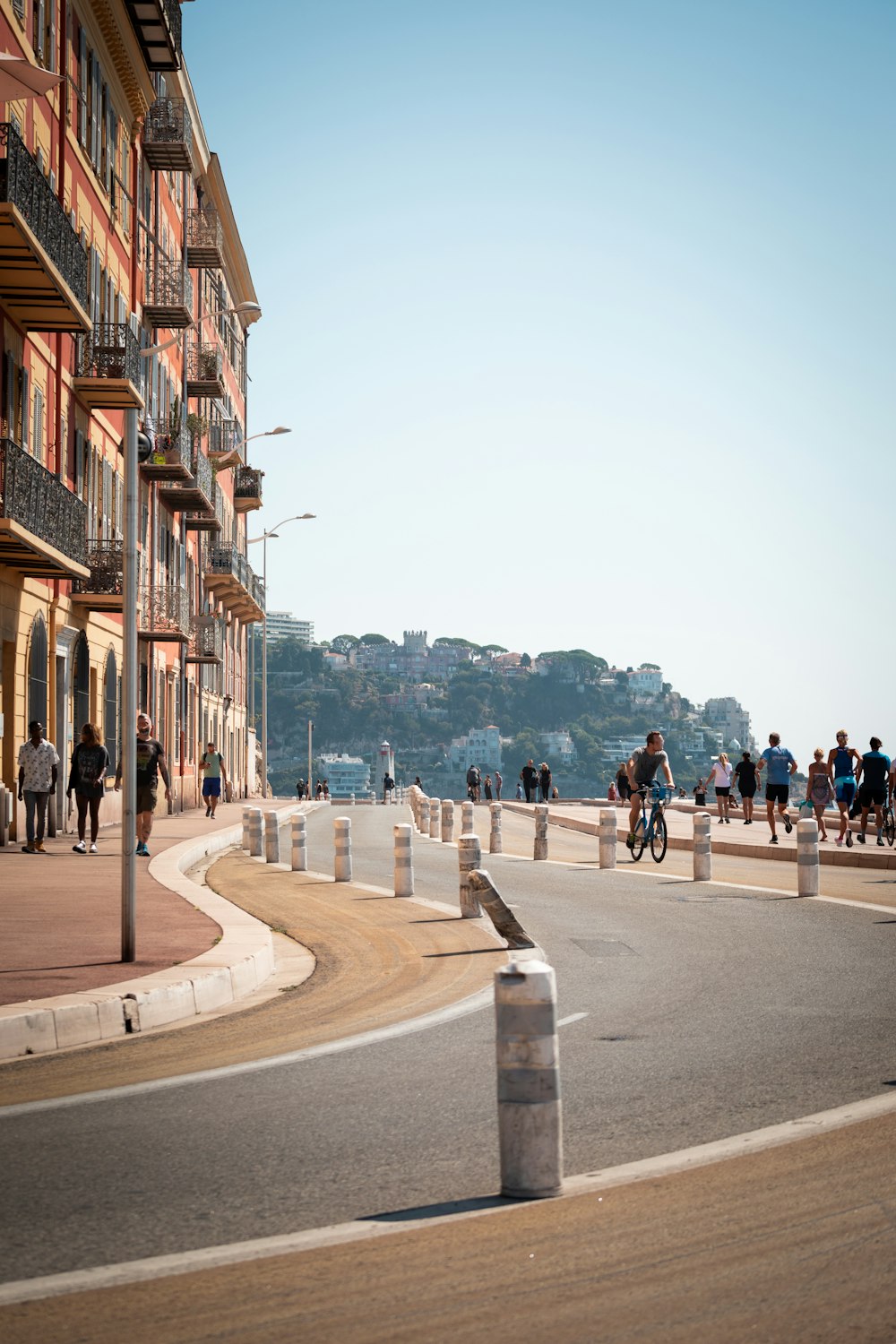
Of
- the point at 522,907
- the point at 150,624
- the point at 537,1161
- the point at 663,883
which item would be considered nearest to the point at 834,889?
the point at 663,883

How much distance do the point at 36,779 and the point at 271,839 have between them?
12.6 feet

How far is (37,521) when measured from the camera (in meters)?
25.4

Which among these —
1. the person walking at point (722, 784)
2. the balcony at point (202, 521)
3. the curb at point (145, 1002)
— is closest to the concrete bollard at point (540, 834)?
the curb at point (145, 1002)

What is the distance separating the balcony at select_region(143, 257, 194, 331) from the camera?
4225 cm

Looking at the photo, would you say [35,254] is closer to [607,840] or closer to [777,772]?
[607,840]

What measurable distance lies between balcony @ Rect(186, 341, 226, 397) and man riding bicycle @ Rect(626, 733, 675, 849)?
33.4 metres

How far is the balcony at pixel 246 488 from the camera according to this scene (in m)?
72.0

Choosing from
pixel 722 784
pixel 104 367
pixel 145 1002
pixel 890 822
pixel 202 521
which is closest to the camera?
pixel 145 1002

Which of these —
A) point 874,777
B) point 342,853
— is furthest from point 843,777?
point 342,853

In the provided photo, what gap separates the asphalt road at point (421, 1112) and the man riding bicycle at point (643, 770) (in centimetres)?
1074

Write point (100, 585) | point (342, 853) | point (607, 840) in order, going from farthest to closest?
point (100, 585)
point (607, 840)
point (342, 853)

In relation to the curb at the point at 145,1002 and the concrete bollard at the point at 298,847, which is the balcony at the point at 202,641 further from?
the curb at the point at 145,1002

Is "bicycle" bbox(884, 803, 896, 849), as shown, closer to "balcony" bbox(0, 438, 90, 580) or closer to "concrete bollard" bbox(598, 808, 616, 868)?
"concrete bollard" bbox(598, 808, 616, 868)

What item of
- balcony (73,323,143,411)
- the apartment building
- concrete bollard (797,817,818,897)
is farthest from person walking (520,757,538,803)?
concrete bollard (797,817,818,897)
